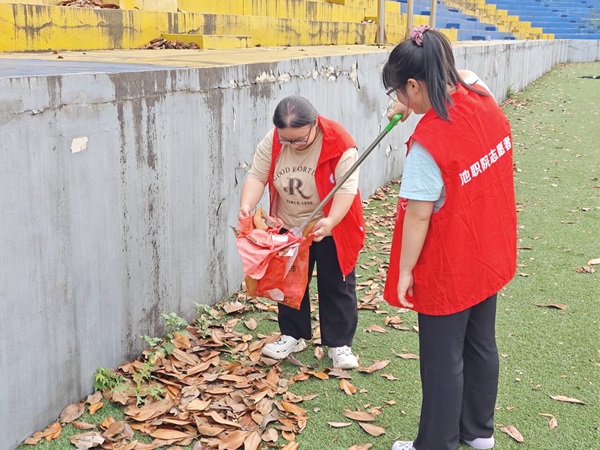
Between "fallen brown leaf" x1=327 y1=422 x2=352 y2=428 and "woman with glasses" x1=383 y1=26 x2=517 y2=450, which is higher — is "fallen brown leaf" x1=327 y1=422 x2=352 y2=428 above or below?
below

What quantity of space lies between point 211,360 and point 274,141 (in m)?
1.34

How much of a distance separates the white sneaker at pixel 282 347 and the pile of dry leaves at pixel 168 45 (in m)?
4.60

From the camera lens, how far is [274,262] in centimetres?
378

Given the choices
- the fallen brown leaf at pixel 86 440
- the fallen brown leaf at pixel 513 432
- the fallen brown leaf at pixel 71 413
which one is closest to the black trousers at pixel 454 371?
the fallen brown leaf at pixel 513 432

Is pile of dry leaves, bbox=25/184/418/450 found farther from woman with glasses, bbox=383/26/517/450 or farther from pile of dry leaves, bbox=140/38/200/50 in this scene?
pile of dry leaves, bbox=140/38/200/50

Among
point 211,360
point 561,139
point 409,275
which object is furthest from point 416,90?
point 561,139

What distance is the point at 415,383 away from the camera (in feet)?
13.3

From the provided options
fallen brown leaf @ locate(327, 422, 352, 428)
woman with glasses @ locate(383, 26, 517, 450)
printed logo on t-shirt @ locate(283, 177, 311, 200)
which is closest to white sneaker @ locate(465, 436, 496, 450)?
woman with glasses @ locate(383, 26, 517, 450)

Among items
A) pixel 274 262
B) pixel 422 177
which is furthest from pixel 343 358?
pixel 422 177

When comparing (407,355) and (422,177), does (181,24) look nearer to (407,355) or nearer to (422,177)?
(407,355)

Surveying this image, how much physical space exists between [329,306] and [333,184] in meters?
0.81

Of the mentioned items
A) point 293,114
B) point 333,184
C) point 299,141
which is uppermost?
point 293,114

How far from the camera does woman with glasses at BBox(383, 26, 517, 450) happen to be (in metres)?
2.68

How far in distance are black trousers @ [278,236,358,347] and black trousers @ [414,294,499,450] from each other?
1083 mm
